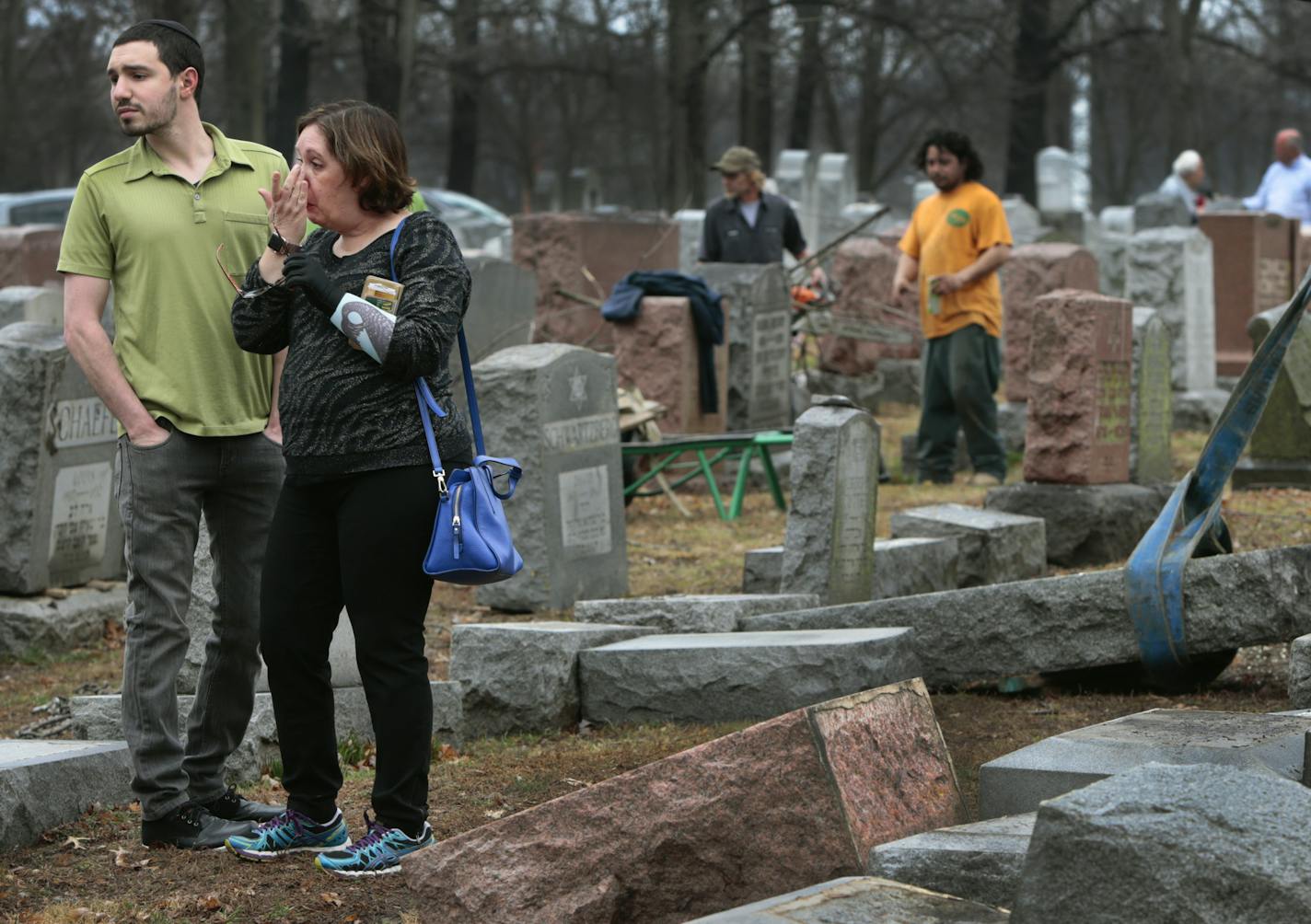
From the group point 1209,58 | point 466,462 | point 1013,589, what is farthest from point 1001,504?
point 1209,58

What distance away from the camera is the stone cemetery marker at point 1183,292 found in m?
13.9

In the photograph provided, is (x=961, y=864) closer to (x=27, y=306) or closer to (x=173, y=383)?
(x=173, y=383)

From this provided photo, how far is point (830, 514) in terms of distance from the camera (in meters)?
6.91

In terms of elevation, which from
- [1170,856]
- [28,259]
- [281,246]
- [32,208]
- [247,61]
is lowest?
[1170,856]

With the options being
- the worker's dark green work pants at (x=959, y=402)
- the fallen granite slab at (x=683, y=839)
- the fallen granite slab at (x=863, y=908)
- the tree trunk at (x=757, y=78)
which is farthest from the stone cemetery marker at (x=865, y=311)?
the tree trunk at (x=757, y=78)

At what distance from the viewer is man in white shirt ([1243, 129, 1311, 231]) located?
55.9 feet

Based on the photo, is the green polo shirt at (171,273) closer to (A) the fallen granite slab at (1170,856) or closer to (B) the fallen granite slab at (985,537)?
(A) the fallen granite slab at (1170,856)

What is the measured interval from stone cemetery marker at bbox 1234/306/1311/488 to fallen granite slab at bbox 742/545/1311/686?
4.16m

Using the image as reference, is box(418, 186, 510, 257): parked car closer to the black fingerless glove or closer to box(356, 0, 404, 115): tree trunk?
box(356, 0, 404, 115): tree trunk

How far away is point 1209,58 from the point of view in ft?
140

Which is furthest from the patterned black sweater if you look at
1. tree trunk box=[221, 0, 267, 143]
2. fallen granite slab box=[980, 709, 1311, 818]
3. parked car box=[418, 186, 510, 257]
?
parked car box=[418, 186, 510, 257]

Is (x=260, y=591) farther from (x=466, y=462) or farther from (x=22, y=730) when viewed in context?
(x=22, y=730)

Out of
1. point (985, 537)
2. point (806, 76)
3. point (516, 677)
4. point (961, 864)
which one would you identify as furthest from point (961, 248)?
point (806, 76)

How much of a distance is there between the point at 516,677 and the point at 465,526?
204cm
